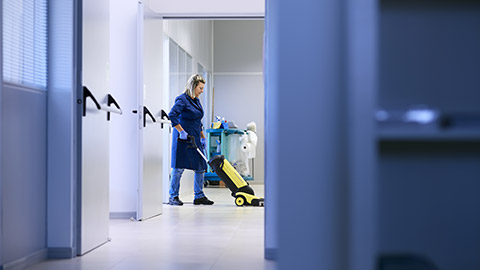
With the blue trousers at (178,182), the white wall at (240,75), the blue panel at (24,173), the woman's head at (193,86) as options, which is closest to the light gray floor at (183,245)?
the blue panel at (24,173)

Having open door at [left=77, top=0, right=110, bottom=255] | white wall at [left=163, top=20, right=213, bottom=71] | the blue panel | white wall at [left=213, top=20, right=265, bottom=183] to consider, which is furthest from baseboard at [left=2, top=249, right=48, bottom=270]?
white wall at [left=213, top=20, right=265, bottom=183]

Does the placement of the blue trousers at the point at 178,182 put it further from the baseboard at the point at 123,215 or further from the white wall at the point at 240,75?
the white wall at the point at 240,75

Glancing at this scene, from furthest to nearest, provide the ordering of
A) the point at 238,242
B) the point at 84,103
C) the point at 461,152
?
the point at 238,242 → the point at 84,103 → the point at 461,152

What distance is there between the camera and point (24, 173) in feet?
11.0

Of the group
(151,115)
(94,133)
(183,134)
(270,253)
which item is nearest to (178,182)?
(183,134)

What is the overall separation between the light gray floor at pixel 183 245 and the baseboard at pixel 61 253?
76 millimetres

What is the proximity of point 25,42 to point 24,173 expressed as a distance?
2.33 feet

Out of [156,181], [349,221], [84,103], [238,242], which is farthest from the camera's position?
[156,181]

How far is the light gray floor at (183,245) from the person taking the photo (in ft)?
11.1

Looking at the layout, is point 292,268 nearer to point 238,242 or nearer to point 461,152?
point 461,152

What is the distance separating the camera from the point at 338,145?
1.71 metres

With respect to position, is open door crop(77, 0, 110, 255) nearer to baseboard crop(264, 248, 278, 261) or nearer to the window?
the window

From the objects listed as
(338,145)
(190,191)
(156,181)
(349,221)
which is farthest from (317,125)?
(190,191)

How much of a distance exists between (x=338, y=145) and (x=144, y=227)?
3.59m
